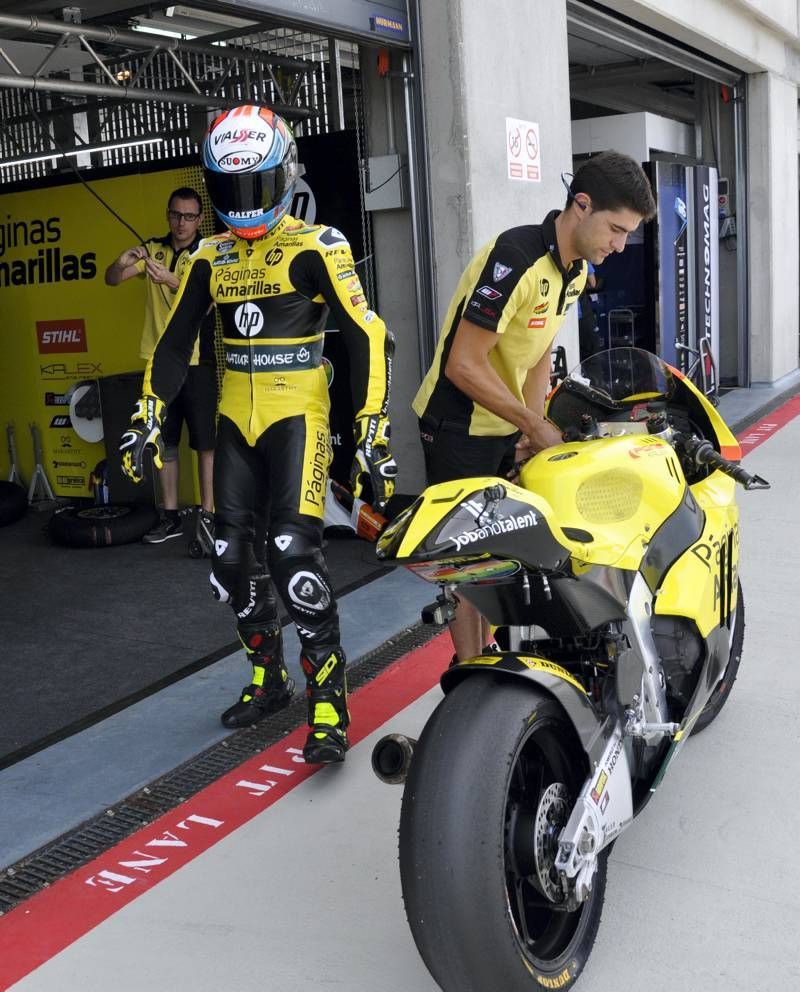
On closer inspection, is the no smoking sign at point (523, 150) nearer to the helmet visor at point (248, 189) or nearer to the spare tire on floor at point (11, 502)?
the helmet visor at point (248, 189)

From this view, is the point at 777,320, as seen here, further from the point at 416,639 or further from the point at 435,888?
the point at 435,888

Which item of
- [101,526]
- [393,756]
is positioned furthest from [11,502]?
[393,756]

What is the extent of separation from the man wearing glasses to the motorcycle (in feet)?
12.1

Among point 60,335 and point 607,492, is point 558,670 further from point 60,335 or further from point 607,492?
point 60,335

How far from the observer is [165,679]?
4137 mm

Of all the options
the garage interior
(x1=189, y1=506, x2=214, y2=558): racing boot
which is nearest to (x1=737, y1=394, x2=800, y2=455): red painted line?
the garage interior

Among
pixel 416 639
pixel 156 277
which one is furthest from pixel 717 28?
pixel 416 639

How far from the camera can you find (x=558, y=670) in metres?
2.21

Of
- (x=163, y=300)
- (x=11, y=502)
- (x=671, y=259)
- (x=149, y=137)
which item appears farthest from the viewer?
(x=671, y=259)

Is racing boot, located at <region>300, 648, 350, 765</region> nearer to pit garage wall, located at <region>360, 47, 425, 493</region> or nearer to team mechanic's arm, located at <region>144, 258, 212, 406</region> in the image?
team mechanic's arm, located at <region>144, 258, 212, 406</region>

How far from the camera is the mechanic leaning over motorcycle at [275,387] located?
3326mm

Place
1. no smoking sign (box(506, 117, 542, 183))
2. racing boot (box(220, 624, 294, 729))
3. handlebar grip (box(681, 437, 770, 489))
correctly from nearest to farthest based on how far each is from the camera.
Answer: handlebar grip (box(681, 437, 770, 489))
racing boot (box(220, 624, 294, 729))
no smoking sign (box(506, 117, 542, 183))

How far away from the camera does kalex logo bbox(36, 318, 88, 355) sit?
7597 mm

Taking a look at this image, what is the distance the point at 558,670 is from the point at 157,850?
4.25 ft
